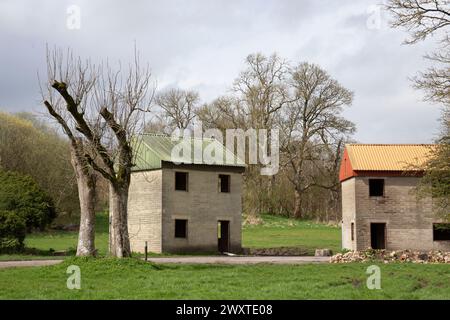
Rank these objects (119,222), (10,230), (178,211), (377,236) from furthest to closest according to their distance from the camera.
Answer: (377,236), (178,211), (10,230), (119,222)

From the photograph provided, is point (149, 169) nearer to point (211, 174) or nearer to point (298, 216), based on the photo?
point (211, 174)

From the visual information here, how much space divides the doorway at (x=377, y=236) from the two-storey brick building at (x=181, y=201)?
8.17 metres

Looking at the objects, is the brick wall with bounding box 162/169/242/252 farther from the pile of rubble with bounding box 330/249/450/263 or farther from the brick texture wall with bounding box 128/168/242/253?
the pile of rubble with bounding box 330/249/450/263

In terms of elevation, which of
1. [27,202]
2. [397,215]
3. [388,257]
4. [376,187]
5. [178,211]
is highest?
[376,187]

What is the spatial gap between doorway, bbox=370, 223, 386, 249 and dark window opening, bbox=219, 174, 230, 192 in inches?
349

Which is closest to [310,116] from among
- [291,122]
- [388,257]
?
[291,122]

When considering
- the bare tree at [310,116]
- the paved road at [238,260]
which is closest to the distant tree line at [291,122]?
the bare tree at [310,116]

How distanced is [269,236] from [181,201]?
52.1ft

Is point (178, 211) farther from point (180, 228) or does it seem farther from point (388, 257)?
point (388, 257)

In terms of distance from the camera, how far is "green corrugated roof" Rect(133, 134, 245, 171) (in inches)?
1548

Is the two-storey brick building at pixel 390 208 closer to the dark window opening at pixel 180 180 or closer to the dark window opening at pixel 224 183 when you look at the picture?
the dark window opening at pixel 224 183

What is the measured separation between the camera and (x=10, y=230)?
33.1 m
